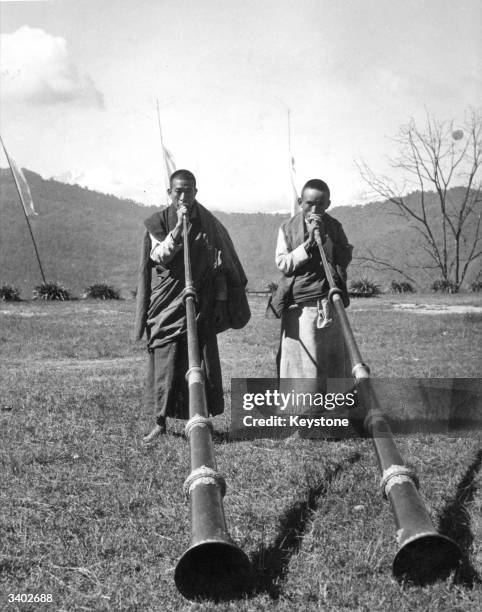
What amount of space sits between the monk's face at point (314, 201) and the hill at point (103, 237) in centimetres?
1858

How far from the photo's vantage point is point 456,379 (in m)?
6.43

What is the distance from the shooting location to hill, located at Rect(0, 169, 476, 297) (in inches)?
1072

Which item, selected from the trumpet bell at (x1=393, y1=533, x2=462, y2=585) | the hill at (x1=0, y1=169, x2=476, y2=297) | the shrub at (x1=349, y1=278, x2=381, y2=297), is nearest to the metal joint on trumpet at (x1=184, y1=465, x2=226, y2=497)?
the trumpet bell at (x1=393, y1=533, x2=462, y2=585)

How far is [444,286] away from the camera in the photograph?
20.2 meters

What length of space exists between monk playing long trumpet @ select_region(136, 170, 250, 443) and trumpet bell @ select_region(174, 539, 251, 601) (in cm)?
213

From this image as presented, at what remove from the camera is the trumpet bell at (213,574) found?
94.6 inches

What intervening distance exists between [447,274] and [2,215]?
80.1ft

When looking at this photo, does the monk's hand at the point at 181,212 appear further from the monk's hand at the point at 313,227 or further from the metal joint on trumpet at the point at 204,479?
the metal joint on trumpet at the point at 204,479

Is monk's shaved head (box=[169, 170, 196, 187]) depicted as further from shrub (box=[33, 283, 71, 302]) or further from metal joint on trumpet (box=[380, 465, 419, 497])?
shrub (box=[33, 283, 71, 302])

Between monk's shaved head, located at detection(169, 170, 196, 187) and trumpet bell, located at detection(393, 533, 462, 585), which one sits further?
monk's shaved head, located at detection(169, 170, 196, 187)

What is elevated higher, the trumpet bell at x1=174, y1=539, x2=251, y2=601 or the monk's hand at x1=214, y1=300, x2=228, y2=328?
the monk's hand at x1=214, y1=300, x2=228, y2=328

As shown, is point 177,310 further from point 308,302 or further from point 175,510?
point 175,510

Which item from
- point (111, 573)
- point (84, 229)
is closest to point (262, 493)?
point (111, 573)

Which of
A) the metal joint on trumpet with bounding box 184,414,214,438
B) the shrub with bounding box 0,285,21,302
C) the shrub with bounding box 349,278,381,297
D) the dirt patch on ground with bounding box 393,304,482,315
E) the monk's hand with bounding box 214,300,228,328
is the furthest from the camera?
the shrub with bounding box 349,278,381,297
